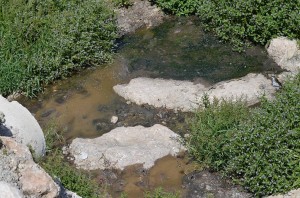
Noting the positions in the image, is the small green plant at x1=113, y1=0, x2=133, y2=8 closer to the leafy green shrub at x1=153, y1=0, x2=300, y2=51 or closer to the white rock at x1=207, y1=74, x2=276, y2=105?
the leafy green shrub at x1=153, y1=0, x2=300, y2=51

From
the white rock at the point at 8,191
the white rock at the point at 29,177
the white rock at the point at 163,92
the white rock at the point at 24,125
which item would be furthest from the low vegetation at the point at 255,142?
the white rock at the point at 8,191

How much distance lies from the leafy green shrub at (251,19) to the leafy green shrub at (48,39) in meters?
1.80

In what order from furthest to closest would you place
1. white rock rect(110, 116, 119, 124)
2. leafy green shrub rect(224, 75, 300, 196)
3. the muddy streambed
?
1. white rock rect(110, 116, 119, 124)
2. the muddy streambed
3. leafy green shrub rect(224, 75, 300, 196)

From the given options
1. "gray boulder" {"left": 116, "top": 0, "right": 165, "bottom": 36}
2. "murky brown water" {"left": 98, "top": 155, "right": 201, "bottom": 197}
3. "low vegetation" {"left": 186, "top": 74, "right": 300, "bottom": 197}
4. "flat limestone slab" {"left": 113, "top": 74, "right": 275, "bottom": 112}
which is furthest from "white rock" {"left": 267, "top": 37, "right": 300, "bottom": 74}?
"murky brown water" {"left": 98, "top": 155, "right": 201, "bottom": 197}

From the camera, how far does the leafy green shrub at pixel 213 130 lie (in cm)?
743

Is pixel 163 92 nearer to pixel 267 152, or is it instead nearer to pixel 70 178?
pixel 267 152

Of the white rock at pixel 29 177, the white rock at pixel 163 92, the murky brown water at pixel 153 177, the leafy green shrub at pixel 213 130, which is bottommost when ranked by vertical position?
the murky brown water at pixel 153 177

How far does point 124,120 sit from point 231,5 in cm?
298

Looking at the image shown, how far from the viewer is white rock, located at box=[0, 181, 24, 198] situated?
4.18 metres

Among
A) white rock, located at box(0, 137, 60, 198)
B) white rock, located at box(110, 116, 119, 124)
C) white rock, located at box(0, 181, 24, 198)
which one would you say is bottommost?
white rock, located at box(110, 116, 119, 124)

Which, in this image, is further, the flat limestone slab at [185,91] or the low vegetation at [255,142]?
the flat limestone slab at [185,91]

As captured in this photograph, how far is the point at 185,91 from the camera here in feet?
29.9

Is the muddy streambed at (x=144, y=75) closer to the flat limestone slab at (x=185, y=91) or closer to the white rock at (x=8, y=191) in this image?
the flat limestone slab at (x=185, y=91)

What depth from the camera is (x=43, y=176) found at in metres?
4.59
